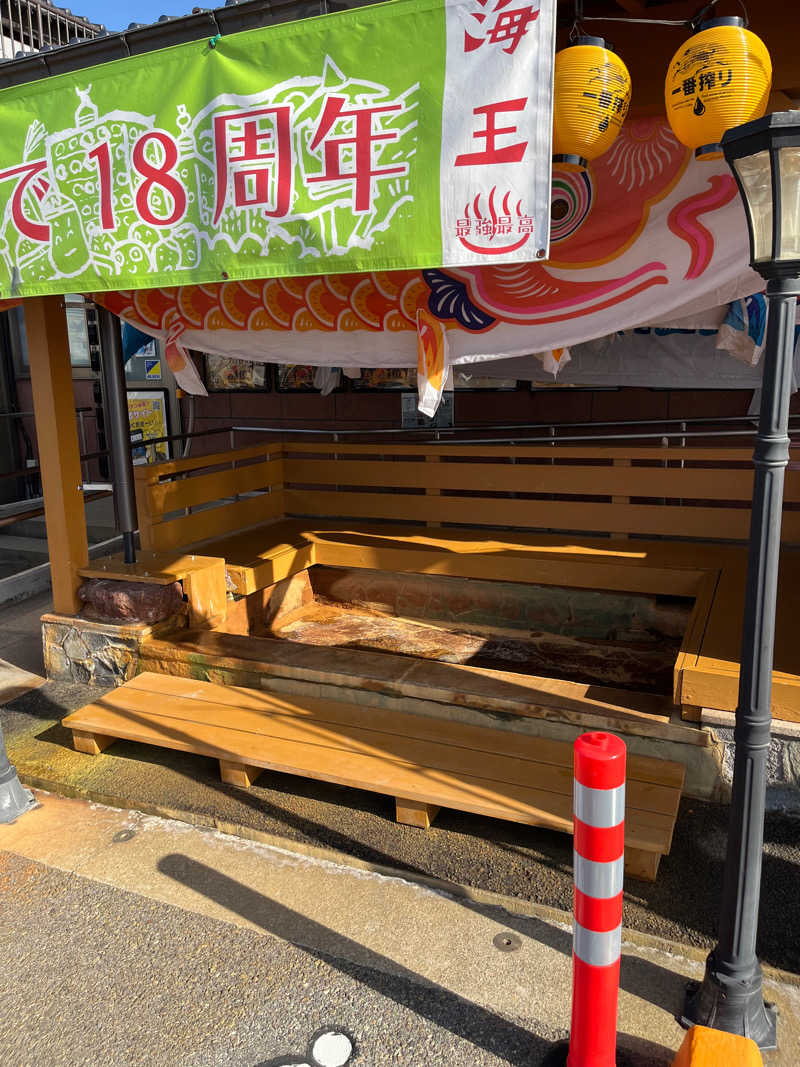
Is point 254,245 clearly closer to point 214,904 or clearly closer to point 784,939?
point 214,904

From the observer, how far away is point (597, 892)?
2.27 m

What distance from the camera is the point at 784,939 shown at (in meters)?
3.05

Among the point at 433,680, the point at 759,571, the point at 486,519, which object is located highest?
the point at 759,571

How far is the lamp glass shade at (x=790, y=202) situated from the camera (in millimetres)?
2137

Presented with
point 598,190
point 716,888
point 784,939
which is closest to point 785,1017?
point 784,939

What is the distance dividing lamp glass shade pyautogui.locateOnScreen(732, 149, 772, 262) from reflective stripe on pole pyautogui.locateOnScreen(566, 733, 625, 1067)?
1516mm

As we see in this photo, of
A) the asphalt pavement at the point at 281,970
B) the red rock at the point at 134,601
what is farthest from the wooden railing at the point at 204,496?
the asphalt pavement at the point at 281,970

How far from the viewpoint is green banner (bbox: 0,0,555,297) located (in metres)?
3.34

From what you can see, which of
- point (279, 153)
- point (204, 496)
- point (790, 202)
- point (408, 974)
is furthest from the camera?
point (204, 496)

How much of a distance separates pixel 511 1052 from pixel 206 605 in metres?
3.86

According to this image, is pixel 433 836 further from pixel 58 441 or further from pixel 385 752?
pixel 58 441

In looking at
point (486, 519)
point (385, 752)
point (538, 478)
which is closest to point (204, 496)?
point (486, 519)

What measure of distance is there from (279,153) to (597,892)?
3.38 meters

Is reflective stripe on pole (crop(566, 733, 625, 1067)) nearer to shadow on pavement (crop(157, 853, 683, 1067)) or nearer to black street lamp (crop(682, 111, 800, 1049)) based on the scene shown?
shadow on pavement (crop(157, 853, 683, 1067))
